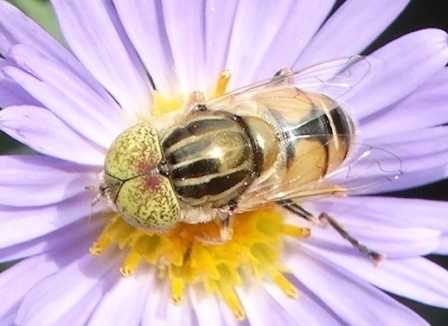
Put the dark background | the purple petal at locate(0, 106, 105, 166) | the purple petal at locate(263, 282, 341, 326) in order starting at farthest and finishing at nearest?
the dark background → the purple petal at locate(263, 282, 341, 326) → the purple petal at locate(0, 106, 105, 166)

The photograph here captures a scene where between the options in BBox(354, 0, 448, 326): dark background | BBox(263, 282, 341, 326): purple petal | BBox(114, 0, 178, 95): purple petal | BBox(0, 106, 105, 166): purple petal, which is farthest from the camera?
BBox(354, 0, 448, 326): dark background

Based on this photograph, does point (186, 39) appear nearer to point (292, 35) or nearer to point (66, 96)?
point (292, 35)

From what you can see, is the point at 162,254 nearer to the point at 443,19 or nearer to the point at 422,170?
the point at 422,170

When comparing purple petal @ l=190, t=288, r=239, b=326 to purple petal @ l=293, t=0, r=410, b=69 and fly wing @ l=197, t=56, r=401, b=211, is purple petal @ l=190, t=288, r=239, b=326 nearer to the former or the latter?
fly wing @ l=197, t=56, r=401, b=211

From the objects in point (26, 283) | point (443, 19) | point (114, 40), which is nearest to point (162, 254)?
point (26, 283)

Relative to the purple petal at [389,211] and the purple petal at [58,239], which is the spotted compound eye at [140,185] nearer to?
the purple petal at [58,239]

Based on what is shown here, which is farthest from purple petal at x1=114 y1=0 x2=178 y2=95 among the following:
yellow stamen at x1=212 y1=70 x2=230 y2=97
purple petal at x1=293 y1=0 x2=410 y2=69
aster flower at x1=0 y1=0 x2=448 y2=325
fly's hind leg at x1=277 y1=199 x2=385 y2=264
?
fly's hind leg at x1=277 y1=199 x2=385 y2=264

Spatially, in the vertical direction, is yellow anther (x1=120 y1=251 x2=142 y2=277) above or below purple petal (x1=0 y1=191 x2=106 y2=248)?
below
